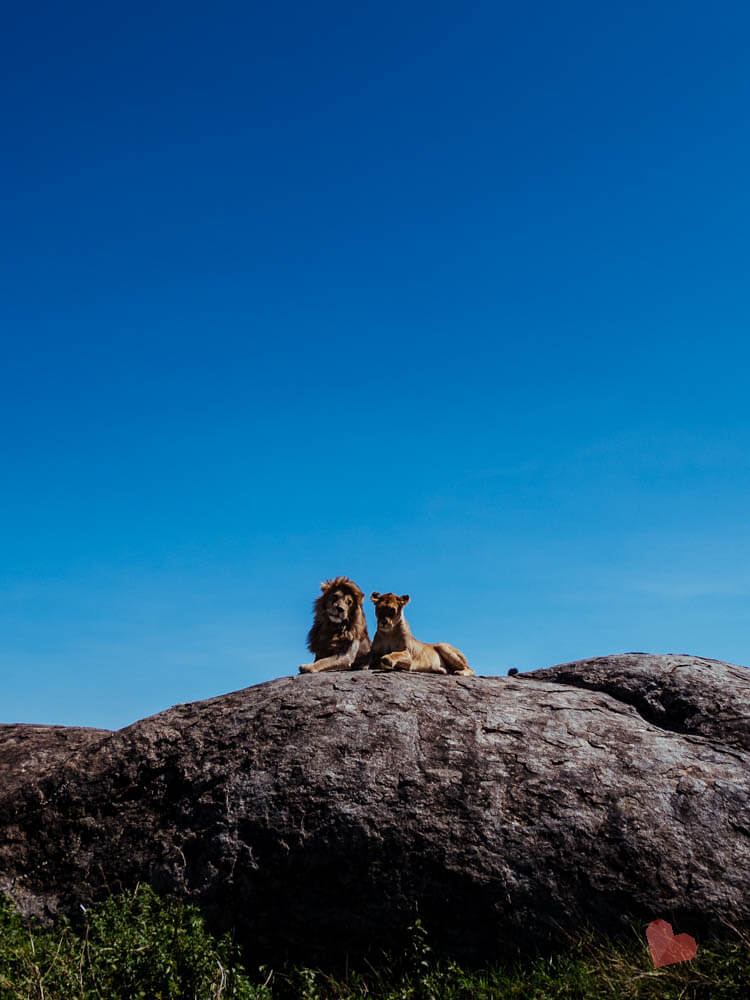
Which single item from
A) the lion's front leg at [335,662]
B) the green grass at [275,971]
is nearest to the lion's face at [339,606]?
the lion's front leg at [335,662]

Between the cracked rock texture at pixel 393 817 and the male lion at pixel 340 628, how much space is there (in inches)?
87.8

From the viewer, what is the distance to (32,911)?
10.0m

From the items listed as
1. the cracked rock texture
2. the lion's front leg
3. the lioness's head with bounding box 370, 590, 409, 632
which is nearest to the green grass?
the cracked rock texture

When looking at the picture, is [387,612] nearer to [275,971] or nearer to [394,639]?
[394,639]

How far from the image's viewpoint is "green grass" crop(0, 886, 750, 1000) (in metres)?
8.23

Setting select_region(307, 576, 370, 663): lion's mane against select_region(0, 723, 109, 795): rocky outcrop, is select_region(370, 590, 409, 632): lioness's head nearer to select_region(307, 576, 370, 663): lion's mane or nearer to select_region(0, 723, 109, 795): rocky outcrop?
select_region(307, 576, 370, 663): lion's mane

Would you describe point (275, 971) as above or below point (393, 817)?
below

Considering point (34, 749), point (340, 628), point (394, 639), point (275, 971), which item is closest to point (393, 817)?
point (275, 971)

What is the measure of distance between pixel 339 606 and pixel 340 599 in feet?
0.39

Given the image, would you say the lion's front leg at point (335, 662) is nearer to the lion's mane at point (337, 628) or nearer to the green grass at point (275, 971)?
the lion's mane at point (337, 628)

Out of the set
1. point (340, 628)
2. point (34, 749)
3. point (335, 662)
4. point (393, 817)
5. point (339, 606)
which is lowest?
point (393, 817)

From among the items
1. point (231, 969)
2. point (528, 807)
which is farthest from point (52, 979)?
point (528, 807)

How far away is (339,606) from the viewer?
45.9ft

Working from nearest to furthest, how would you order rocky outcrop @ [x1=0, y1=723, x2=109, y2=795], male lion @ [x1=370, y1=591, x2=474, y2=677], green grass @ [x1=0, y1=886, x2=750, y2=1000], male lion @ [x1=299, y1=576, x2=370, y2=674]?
1. green grass @ [x1=0, y1=886, x2=750, y2=1000]
2. rocky outcrop @ [x1=0, y1=723, x2=109, y2=795]
3. male lion @ [x1=370, y1=591, x2=474, y2=677]
4. male lion @ [x1=299, y1=576, x2=370, y2=674]
